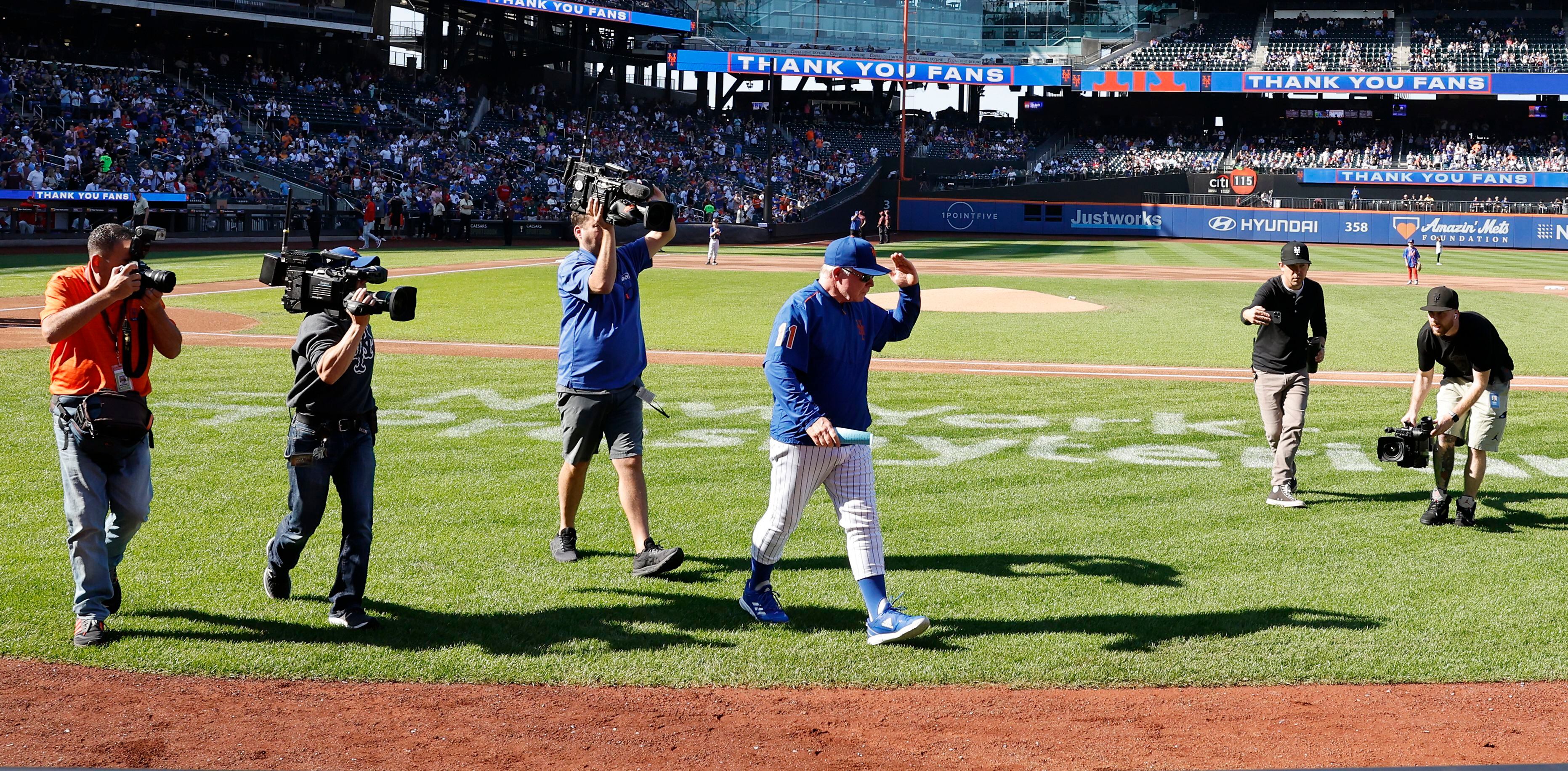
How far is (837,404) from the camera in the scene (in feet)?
20.7

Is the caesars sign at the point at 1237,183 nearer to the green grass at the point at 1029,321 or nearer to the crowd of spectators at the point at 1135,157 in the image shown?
the crowd of spectators at the point at 1135,157

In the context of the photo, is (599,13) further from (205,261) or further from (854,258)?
(854,258)

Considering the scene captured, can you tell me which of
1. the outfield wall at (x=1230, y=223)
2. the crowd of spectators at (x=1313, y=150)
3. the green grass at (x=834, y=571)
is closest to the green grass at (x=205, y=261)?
the green grass at (x=834, y=571)

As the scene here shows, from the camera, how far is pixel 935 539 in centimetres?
838

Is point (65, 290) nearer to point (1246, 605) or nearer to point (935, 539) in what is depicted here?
point (935, 539)

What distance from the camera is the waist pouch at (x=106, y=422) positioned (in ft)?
19.1

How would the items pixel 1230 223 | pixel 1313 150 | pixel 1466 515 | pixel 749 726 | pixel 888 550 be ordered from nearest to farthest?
pixel 749 726 < pixel 888 550 < pixel 1466 515 < pixel 1230 223 < pixel 1313 150

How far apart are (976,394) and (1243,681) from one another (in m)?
8.41

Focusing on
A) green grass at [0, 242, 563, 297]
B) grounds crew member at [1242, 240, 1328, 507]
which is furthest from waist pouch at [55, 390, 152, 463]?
green grass at [0, 242, 563, 297]

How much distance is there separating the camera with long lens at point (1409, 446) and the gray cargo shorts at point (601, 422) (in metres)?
5.02

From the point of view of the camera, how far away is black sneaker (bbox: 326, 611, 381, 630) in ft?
20.9

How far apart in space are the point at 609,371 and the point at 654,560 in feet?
3.76

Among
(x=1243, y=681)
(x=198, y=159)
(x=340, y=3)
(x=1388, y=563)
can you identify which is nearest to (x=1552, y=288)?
(x=1388, y=563)

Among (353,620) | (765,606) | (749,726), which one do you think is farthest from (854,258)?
(353,620)
